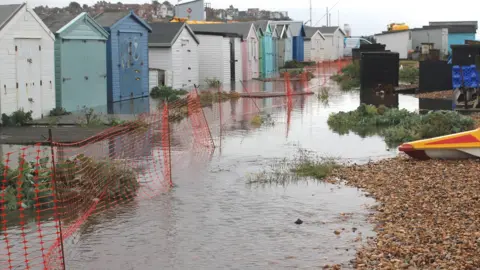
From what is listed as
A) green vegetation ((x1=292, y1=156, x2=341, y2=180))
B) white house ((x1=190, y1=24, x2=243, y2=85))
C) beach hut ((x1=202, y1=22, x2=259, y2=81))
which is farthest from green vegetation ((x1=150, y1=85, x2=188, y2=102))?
green vegetation ((x1=292, y1=156, x2=341, y2=180))

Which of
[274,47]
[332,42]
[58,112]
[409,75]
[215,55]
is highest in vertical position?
[332,42]

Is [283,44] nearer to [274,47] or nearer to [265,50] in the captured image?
[274,47]

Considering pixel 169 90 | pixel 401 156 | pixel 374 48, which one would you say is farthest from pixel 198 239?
pixel 374 48

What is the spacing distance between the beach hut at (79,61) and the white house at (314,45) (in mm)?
48390

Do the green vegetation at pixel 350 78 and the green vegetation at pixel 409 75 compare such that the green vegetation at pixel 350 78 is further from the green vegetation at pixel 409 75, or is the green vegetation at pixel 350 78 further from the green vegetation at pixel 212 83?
the green vegetation at pixel 212 83

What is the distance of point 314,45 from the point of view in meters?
78.7

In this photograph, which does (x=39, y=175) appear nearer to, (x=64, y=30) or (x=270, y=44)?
(x=64, y=30)

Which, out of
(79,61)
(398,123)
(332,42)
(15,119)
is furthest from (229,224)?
(332,42)

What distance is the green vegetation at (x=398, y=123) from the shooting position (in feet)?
65.7

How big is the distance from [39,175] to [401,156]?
7694mm

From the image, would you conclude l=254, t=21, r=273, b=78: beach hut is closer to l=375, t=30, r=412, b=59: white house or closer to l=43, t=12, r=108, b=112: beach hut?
l=375, t=30, r=412, b=59: white house

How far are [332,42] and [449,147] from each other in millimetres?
70535

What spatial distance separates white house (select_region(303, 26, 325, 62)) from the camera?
76.9 metres

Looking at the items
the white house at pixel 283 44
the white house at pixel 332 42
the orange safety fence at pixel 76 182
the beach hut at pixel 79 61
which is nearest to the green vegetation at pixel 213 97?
the beach hut at pixel 79 61
